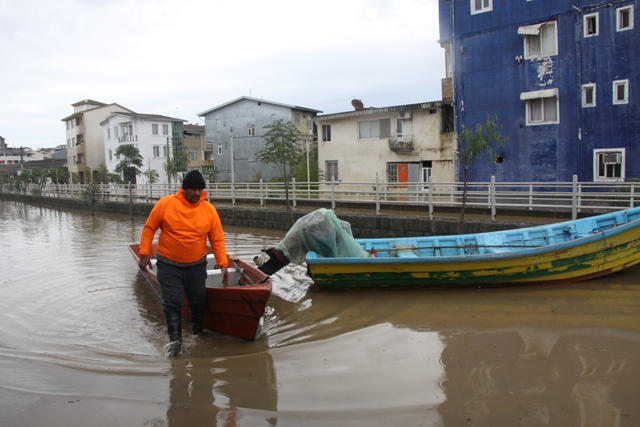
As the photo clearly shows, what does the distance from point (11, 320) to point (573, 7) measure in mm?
18951

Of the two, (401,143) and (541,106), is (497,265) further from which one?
(401,143)

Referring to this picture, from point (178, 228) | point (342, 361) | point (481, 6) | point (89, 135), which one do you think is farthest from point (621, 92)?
point (89, 135)

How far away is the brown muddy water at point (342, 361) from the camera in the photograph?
4191mm

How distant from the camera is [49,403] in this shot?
14.6 ft

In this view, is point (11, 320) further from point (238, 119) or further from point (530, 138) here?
point (238, 119)

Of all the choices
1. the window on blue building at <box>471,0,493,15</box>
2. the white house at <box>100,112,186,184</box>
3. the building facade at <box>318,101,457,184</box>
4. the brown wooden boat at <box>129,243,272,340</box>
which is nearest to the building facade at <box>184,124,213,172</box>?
the white house at <box>100,112,186,184</box>

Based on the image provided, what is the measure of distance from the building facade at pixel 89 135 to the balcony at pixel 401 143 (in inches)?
1475

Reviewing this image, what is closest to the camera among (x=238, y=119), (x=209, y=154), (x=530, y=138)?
(x=530, y=138)

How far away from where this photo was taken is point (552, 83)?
18594mm

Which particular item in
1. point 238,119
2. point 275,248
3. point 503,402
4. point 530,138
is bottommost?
point 503,402

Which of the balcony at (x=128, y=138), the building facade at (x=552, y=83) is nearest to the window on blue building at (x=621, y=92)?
the building facade at (x=552, y=83)

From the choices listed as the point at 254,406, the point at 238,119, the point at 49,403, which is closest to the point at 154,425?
the point at 254,406

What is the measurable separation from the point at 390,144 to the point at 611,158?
9188 mm

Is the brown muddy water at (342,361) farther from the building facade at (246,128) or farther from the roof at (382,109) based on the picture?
the building facade at (246,128)
